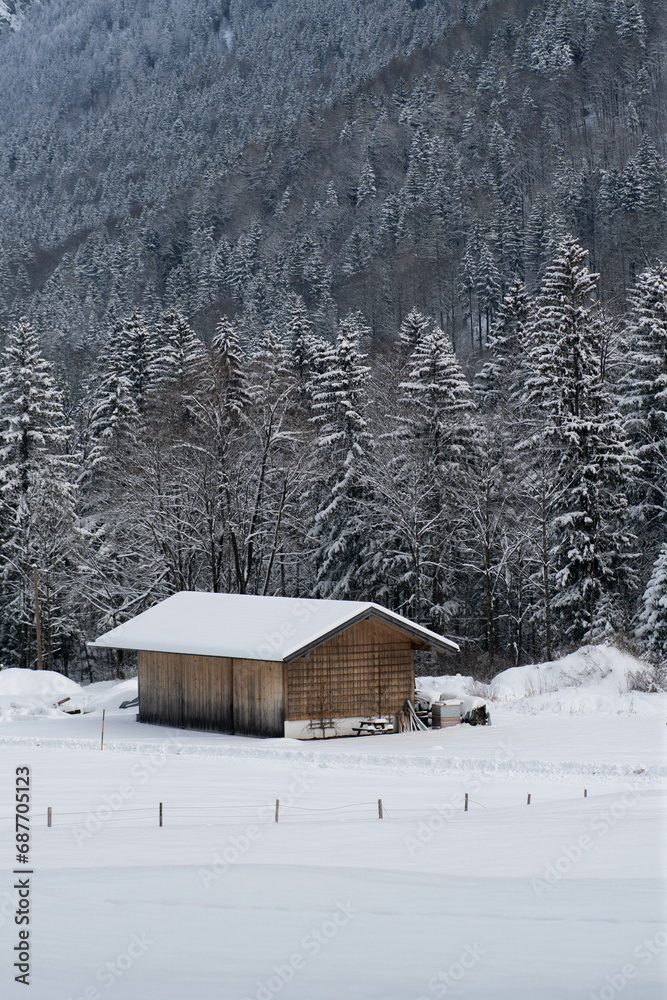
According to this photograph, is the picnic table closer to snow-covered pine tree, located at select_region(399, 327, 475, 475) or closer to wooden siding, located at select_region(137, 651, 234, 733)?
wooden siding, located at select_region(137, 651, 234, 733)

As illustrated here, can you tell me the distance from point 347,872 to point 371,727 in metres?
15.9

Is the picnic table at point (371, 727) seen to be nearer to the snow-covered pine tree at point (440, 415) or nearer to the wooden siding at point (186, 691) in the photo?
the wooden siding at point (186, 691)

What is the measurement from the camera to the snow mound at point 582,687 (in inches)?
1201

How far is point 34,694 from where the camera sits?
117 feet

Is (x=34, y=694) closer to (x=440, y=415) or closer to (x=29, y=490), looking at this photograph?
(x=29, y=490)

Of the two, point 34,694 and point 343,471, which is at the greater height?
point 343,471

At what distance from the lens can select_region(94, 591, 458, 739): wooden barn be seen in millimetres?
28438

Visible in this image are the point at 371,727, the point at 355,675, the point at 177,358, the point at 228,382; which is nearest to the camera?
the point at 371,727

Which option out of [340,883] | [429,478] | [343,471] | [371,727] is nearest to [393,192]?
[343,471]

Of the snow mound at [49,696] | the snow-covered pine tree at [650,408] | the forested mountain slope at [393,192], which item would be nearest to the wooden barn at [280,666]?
the snow mound at [49,696]

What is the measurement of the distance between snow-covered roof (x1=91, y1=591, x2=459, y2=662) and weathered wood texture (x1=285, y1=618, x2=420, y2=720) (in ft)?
2.15

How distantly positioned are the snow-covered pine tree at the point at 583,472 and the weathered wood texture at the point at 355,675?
9.06 metres

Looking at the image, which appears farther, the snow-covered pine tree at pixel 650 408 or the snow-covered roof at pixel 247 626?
the snow-covered pine tree at pixel 650 408

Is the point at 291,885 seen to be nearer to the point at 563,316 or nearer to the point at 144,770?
the point at 144,770
